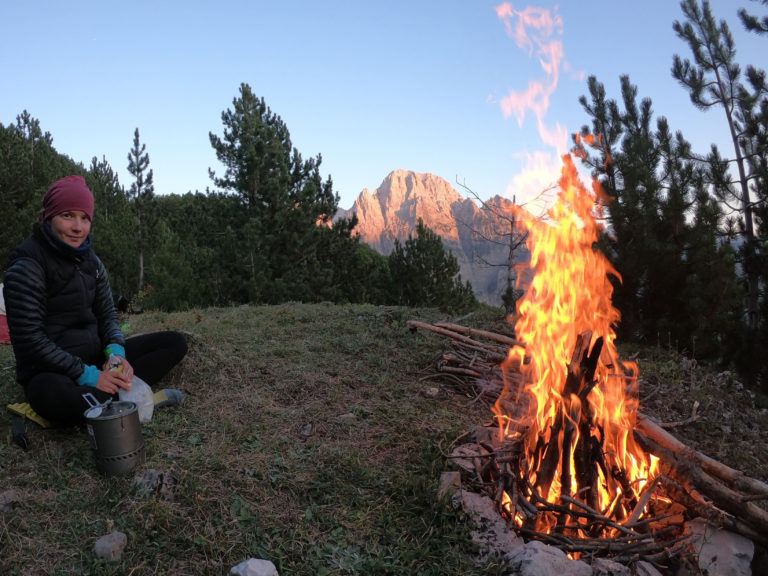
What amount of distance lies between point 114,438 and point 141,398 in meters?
0.75

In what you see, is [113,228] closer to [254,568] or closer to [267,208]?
[267,208]

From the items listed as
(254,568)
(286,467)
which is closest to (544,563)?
(254,568)

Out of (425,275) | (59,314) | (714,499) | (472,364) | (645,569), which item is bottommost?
(645,569)

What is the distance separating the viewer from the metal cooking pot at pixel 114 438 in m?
2.80

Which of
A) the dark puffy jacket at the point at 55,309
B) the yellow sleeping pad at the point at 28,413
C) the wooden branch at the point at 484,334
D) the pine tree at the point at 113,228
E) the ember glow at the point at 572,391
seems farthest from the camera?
the pine tree at the point at 113,228

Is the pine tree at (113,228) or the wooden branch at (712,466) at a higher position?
the pine tree at (113,228)

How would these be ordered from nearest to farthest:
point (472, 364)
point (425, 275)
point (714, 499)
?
point (714, 499)
point (472, 364)
point (425, 275)

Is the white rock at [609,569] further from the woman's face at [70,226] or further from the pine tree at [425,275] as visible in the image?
→ the pine tree at [425,275]

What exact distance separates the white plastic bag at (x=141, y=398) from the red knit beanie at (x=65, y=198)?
4.33 feet

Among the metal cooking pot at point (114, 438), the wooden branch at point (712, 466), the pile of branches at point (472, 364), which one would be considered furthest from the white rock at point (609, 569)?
the metal cooking pot at point (114, 438)

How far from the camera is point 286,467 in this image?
3.13 m

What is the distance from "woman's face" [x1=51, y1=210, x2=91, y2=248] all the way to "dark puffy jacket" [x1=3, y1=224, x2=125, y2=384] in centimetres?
7

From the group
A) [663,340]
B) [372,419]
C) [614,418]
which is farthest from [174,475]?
[663,340]

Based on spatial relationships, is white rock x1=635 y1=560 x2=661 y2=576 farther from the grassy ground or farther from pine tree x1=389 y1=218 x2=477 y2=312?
pine tree x1=389 y1=218 x2=477 y2=312
